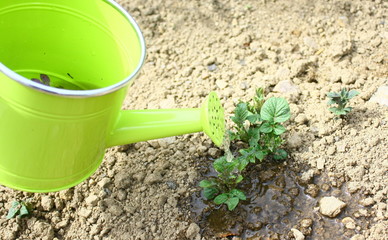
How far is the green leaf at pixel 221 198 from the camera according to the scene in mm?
1837

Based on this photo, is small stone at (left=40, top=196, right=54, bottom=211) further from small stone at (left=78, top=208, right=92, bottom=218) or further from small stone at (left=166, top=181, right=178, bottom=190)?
small stone at (left=166, top=181, right=178, bottom=190)

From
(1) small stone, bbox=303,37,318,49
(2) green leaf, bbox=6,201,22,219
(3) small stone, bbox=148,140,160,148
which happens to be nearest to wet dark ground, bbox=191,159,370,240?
(3) small stone, bbox=148,140,160,148

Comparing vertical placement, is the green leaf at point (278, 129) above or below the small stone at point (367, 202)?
above

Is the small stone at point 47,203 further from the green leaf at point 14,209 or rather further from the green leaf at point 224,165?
the green leaf at point 224,165

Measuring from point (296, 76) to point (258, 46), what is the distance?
25 cm

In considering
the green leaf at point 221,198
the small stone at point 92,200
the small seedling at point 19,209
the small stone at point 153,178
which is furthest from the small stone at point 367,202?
the small seedling at point 19,209

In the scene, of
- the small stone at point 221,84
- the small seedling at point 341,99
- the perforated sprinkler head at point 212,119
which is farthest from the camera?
the small stone at point 221,84

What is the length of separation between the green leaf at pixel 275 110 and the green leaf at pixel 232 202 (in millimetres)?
311

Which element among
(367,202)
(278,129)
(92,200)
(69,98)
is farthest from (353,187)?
(69,98)

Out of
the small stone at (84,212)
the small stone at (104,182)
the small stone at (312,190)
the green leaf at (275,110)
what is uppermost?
the green leaf at (275,110)

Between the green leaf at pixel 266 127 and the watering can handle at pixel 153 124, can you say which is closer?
the watering can handle at pixel 153 124

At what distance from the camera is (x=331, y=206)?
186 centimetres

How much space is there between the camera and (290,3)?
2.65m

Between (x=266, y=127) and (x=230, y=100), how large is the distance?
320 mm
